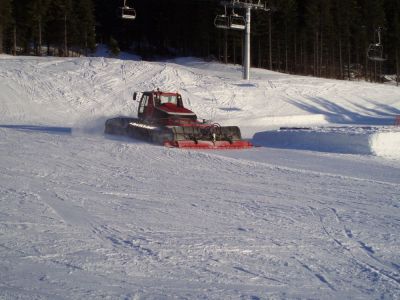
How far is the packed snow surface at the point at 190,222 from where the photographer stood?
5.36 meters

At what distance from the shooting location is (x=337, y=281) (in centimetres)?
546

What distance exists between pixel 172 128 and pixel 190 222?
31.7 feet

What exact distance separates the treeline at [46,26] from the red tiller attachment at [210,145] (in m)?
38.4

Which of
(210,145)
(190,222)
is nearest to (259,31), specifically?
(210,145)

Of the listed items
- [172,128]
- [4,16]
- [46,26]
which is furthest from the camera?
[46,26]

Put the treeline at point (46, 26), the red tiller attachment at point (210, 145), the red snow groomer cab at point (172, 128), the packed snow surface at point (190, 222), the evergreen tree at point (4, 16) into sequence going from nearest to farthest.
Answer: the packed snow surface at point (190, 222) → the red tiller attachment at point (210, 145) → the red snow groomer cab at point (172, 128) → the evergreen tree at point (4, 16) → the treeline at point (46, 26)

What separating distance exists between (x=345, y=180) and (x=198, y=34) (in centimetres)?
5535

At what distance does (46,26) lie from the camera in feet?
187

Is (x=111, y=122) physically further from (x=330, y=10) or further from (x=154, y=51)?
(x=154, y=51)

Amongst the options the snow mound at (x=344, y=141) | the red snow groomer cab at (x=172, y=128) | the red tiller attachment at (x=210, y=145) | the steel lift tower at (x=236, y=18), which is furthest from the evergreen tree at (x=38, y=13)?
the red tiller attachment at (x=210, y=145)

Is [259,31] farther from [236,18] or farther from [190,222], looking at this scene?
[190,222]

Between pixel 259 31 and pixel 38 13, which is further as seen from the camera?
pixel 259 31

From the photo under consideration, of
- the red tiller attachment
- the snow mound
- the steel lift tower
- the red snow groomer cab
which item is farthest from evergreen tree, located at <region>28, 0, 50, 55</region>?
the red tiller attachment

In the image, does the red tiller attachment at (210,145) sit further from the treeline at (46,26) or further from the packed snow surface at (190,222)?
the treeline at (46,26)
